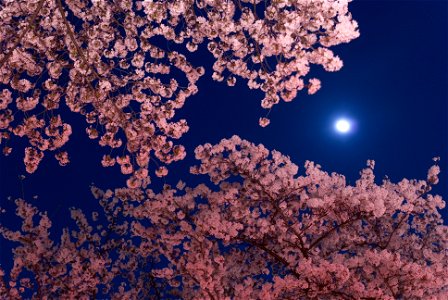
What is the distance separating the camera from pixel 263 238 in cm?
1284

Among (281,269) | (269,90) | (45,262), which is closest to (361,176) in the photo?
(281,269)

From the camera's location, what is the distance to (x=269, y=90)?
7.04 metres

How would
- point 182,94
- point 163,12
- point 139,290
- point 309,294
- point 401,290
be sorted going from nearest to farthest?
1. point 163,12
2. point 182,94
3. point 309,294
4. point 401,290
5. point 139,290

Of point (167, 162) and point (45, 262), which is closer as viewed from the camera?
point (167, 162)

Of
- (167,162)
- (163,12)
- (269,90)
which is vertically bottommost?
(167,162)

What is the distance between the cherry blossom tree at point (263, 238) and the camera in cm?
1097

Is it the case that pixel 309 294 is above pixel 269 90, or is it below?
below

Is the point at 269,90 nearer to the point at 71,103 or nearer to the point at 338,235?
the point at 71,103

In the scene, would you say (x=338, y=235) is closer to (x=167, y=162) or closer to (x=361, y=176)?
(x=361, y=176)

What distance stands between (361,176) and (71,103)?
10989mm

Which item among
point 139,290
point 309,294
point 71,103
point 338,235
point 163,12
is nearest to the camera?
point 163,12

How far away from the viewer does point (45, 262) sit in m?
15.7

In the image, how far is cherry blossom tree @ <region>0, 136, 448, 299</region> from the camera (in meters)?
11.0

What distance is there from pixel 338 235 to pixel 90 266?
9.11 meters
